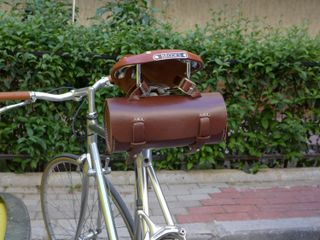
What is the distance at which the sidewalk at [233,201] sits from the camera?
3.50 metres

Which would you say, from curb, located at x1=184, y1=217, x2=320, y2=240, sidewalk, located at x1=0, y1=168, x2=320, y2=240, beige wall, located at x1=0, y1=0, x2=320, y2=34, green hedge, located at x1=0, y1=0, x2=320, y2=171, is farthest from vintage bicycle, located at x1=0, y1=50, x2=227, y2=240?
beige wall, located at x1=0, y1=0, x2=320, y2=34

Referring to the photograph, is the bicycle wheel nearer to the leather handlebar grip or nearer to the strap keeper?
the leather handlebar grip

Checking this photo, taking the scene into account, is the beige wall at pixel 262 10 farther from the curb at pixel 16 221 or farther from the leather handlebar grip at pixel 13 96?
the curb at pixel 16 221

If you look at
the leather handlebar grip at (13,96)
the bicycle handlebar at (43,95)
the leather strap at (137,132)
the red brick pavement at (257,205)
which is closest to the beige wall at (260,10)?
the red brick pavement at (257,205)

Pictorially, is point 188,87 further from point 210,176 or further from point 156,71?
point 210,176

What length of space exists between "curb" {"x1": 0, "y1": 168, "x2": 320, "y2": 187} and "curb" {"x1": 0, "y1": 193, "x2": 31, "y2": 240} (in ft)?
6.89

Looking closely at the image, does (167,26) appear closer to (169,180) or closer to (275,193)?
(169,180)

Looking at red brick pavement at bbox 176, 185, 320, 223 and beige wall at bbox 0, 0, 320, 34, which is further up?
beige wall at bbox 0, 0, 320, 34

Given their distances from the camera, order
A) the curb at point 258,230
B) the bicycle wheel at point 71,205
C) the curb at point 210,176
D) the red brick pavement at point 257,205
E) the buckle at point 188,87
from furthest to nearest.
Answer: the curb at point 210,176
the red brick pavement at point 257,205
the curb at point 258,230
the bicycle wheel at point 71,205
the buckle at point 188,87

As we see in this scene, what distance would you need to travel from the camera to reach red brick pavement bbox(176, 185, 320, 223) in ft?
12.3

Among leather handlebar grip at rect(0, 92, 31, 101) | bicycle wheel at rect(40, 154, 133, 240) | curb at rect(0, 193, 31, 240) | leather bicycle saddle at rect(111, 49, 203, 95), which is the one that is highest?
leather bicycle saddle at rect(111, 49, 203, 95)

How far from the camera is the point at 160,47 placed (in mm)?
4234

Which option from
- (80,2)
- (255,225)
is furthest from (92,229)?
(80,2)

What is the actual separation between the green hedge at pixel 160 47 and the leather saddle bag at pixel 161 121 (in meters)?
2.31
